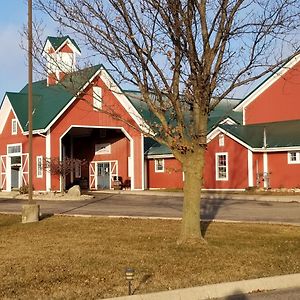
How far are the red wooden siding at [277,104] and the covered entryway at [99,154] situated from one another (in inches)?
336

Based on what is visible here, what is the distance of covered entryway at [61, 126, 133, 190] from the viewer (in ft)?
148

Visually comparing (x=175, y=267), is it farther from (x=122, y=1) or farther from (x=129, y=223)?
(x=129, y=223)

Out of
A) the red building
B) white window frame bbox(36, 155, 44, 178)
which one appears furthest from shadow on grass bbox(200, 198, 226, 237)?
white window frame bbox(36, 155, 44, 178)

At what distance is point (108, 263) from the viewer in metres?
12.2

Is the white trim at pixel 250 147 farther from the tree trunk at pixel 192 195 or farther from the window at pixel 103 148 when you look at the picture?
the tree trunk at pixel 192 195

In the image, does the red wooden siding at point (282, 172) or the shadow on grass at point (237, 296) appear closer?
the shadow on grass at point (237, 296)

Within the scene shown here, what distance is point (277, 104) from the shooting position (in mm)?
41344

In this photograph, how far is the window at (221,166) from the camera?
128ft

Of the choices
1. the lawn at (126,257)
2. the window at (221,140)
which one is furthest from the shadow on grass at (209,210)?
the window at (221,140)

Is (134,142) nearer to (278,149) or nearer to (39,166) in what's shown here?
(39,166)

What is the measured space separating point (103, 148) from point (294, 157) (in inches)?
631

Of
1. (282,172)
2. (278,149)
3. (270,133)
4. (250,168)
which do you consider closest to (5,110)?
(250,168)

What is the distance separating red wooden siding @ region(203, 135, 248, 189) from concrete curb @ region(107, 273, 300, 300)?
2694cm

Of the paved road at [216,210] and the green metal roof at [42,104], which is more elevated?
the green metal roof at [42,104]
